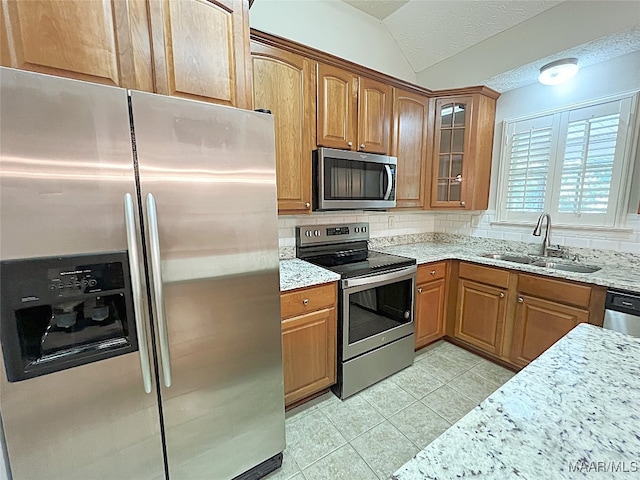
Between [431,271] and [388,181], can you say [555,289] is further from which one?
[388,181]

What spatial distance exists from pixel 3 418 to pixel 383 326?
196 centimetres

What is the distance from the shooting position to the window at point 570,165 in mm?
2123

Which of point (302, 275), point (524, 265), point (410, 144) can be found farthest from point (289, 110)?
point (524, 265)

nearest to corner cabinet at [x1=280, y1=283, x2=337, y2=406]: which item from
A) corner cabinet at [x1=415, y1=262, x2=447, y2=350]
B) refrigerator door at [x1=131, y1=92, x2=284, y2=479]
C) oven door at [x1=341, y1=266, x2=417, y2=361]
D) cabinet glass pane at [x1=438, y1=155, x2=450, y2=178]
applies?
oven door at [x1=341, y1=266, x2=417, y2=361]

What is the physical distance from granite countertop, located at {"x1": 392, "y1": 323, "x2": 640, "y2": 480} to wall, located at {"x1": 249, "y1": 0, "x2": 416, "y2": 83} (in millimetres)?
2374

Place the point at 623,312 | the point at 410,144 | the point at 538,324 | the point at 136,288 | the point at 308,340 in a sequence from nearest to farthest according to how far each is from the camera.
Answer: the point at 136,288 < the point at 623,312 < the point at 308,340 < the point at 538,324 < the point at 410,144

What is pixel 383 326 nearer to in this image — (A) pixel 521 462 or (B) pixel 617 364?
(B) pixel 617 364


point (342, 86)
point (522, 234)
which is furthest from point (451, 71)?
point (522, 234)

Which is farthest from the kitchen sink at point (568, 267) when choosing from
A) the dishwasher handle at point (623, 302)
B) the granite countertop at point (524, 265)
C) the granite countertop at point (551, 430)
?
the granite countertop at point (551, 430)

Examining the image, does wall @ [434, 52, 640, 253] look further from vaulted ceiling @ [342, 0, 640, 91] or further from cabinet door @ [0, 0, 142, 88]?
cabinet door @ [0, 0, 142, 88]

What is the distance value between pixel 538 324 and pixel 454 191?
1.34 m

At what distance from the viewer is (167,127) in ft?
3.34

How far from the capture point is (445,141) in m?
2.75

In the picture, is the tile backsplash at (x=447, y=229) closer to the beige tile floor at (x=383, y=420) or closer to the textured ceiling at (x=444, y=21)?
the beige tile floor at (x=383, y=420)
